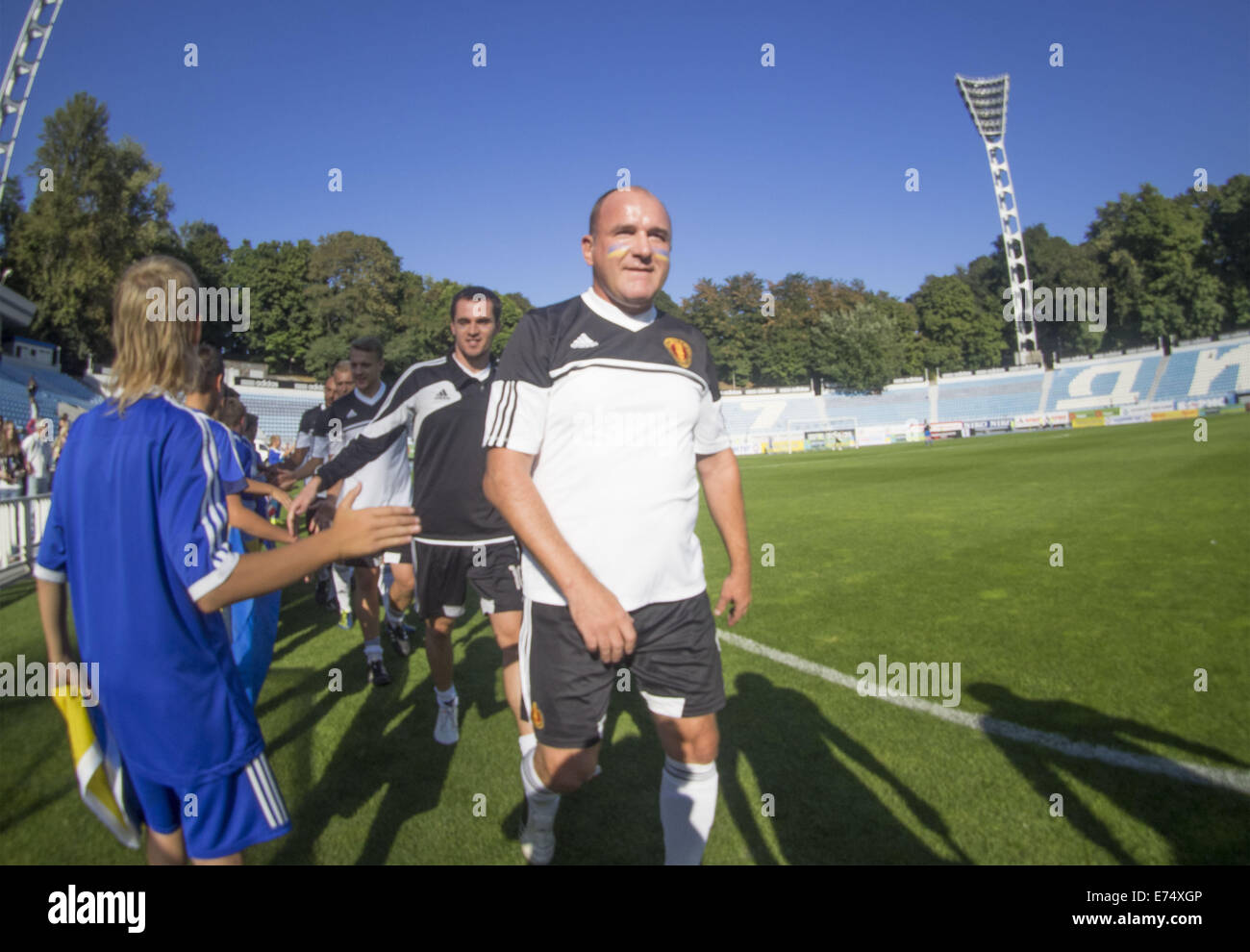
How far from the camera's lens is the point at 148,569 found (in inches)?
70.9

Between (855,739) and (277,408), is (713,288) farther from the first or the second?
(855,739)

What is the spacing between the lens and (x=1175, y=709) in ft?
13.6

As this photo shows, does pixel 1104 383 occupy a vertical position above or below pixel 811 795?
above

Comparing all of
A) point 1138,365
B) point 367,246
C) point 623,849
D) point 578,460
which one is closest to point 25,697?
point 623,849

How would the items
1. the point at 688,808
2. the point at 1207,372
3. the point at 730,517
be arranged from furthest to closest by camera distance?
the point at 1207,372 < the point at 730,517 < the point at 688,808

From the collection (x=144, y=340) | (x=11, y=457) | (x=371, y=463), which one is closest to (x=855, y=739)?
(x=144, y=340)

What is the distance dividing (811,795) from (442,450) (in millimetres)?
2889

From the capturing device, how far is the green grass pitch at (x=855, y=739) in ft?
10.3

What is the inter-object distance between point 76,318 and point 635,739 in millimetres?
51826

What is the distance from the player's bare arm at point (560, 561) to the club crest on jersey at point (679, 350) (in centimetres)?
67

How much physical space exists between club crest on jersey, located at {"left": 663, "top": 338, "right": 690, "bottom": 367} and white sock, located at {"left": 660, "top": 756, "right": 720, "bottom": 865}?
1.48 metres

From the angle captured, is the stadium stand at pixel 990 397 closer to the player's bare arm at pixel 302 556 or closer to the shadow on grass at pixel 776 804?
the shadow on grass at pixel 776 804

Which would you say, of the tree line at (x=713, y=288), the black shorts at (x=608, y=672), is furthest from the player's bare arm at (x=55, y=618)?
Answer: the tree line at (x=713, y=288)

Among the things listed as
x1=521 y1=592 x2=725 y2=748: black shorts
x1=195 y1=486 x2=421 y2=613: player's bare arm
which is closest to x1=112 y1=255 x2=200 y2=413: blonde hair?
x1=195 y1=486 x2=421 y2=613: player's bare arm
